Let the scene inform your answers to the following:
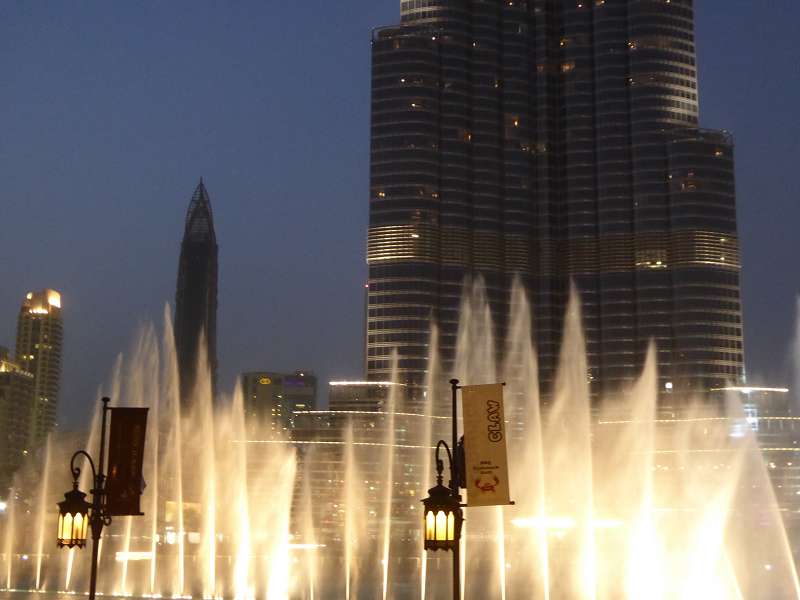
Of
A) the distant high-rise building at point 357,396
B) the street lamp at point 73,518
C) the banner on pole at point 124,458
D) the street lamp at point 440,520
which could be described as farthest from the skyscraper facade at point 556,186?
the street lamp at point 440,520

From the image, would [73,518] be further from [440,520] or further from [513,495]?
[513,495]

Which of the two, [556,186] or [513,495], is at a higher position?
[556,186]

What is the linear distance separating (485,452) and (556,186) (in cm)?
15444

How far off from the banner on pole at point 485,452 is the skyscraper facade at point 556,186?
13541 centimetres

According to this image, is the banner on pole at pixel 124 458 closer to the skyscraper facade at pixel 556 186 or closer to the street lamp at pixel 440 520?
the street lamp at pixel 440 520

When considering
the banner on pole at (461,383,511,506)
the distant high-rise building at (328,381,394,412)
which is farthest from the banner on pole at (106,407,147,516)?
the distant high-rise building at (328,381,394,412)

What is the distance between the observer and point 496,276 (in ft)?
557

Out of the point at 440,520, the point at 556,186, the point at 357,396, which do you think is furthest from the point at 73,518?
the point at 556,186

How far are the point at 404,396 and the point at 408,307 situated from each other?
478 inches

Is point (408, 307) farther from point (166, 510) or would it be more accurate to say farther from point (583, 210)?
point (166, 510)

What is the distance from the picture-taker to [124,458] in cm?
3039

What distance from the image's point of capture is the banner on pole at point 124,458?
1193 inches

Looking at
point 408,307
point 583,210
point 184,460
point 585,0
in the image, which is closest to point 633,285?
point 583,210

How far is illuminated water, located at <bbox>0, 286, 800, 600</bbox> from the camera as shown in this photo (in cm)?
12212
